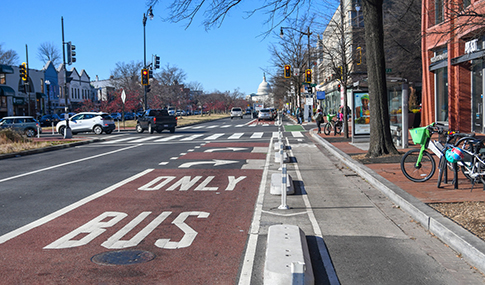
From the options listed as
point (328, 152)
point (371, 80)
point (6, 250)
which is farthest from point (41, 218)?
point (328, 152)

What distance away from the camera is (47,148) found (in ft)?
68.5

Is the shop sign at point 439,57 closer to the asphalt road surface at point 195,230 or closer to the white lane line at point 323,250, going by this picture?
the asphalt road surface at point 195,230

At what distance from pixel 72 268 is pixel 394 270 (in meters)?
3.54

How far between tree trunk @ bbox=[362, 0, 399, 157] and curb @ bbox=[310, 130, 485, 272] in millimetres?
3852

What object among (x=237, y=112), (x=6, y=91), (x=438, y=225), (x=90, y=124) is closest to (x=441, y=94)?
(x=438, y=225)

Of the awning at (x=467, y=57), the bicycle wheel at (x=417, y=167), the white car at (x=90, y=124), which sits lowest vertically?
the bicycle wheel at (x=417, y=167)

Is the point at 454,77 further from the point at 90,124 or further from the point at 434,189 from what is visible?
the point at 90,124

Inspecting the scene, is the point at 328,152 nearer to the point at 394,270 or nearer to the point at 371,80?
the point at 371,80

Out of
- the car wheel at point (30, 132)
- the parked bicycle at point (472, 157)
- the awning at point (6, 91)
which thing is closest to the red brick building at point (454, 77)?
the parked bicycle at point (472, 157)

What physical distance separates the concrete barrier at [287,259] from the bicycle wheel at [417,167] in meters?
4.80

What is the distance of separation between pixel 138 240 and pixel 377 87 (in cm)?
1026

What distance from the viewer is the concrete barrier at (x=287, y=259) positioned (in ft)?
13.0

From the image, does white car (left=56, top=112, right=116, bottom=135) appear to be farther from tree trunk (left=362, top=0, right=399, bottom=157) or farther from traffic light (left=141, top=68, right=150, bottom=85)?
tree trunk (left=362, top=0, right=399, bottom=157)

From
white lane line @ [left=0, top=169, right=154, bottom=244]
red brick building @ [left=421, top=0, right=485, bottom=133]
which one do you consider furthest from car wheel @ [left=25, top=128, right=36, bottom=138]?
red brick building @ [left=421, top=0, right=485, bottom=133]
